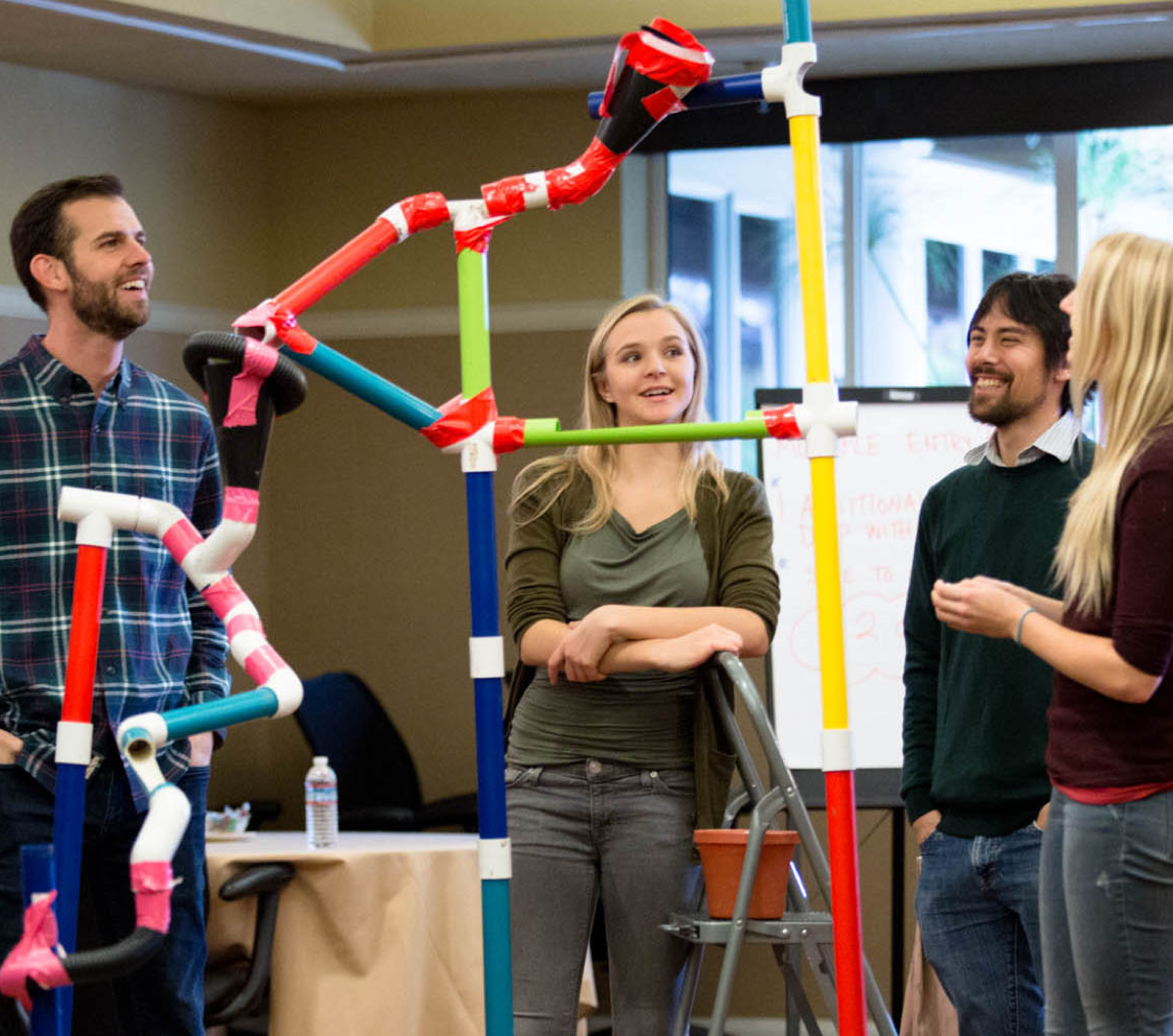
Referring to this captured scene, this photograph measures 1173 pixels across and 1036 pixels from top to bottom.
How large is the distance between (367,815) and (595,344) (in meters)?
2.24

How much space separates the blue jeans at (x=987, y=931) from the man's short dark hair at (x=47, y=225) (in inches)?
60.9

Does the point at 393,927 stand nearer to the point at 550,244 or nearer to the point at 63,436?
the point at 63,436

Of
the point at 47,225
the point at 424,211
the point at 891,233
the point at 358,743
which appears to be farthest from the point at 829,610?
the point at 891,233

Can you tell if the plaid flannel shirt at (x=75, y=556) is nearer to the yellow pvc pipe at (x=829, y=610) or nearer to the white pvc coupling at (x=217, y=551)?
the white pvc coupling at (x=217, y=551)

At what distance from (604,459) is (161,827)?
100 centimetres

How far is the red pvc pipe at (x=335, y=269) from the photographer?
156 centimetres

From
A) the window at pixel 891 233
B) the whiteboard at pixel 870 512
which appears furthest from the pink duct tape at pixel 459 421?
the window at pixel 891 233

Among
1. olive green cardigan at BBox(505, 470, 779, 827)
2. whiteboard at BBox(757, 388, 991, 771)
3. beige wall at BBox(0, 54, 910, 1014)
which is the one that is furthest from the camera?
beige wall at BBox(0, 54, 910, 1014)

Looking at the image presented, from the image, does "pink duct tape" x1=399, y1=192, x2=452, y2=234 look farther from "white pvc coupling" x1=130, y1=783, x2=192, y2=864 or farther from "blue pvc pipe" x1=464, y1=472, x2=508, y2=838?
"white pvc coupling" x1=130, y1=783, x2=192, y2=864

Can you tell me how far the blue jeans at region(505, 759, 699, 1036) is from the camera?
2.04 m

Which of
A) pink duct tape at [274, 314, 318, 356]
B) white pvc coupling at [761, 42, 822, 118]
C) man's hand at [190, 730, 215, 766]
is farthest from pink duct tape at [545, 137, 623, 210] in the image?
man's hand at [190, 730, 215, 766]

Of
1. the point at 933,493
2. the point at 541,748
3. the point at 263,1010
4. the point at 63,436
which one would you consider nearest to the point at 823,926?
the point at 541,748

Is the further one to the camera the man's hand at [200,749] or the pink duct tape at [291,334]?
the man's hand at [200,749]

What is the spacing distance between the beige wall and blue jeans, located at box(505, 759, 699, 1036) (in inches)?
103
